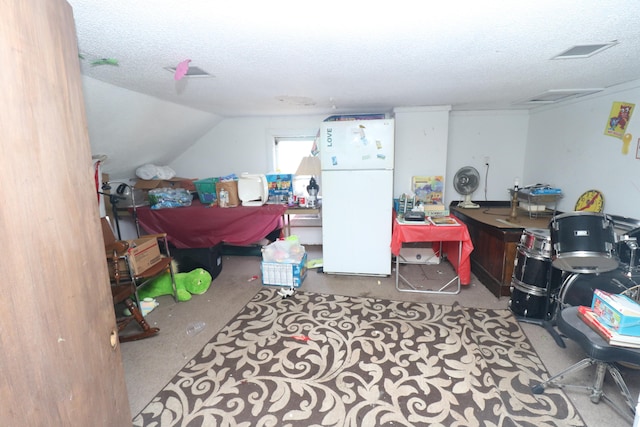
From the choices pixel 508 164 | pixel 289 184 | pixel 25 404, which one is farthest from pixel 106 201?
pixel 508 164

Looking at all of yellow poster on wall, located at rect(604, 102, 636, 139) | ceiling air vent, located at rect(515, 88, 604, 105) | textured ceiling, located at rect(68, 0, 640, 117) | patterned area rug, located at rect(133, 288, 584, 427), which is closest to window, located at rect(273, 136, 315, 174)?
textured ceiling, located at rect(68, 0, 640, 117)

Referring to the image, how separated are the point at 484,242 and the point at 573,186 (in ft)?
3.38

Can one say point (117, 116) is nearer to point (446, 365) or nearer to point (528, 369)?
point (446, 365)

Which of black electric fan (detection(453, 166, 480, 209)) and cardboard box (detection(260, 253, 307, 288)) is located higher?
black electric fan (detection(453, 166, 480, 209))

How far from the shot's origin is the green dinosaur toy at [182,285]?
2972mm

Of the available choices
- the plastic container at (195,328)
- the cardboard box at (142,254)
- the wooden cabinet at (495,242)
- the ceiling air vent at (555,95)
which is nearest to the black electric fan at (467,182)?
the wooden cabinet at (495,242)

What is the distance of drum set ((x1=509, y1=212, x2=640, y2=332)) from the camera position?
1925 mm

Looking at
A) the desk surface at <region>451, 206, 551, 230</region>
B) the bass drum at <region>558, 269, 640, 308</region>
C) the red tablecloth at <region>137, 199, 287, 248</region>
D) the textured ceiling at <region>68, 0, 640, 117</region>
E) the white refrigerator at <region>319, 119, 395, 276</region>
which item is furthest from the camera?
the red tablecloth at <region>137, 199, 287, 248</region>

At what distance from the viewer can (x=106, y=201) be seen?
11.0 feet

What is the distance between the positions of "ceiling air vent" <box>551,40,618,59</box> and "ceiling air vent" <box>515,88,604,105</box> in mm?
1023

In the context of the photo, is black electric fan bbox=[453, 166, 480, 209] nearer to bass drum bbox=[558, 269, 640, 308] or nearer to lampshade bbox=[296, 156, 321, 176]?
bass drum bbox=[558, 269, 640, 308]

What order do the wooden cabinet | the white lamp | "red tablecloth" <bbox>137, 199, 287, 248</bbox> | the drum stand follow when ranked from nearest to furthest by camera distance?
the drum stand → the wooden cabinet → "red tablecloth" <bbox>137, 199, 287, 248</bbox> → the white lamp

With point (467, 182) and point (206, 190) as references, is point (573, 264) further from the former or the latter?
point (206, 190)

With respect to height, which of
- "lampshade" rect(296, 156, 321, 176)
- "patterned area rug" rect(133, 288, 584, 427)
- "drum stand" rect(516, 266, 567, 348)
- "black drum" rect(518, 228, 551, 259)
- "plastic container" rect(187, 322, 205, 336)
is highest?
"lampshade" rect(296, 156, 321, 176)
